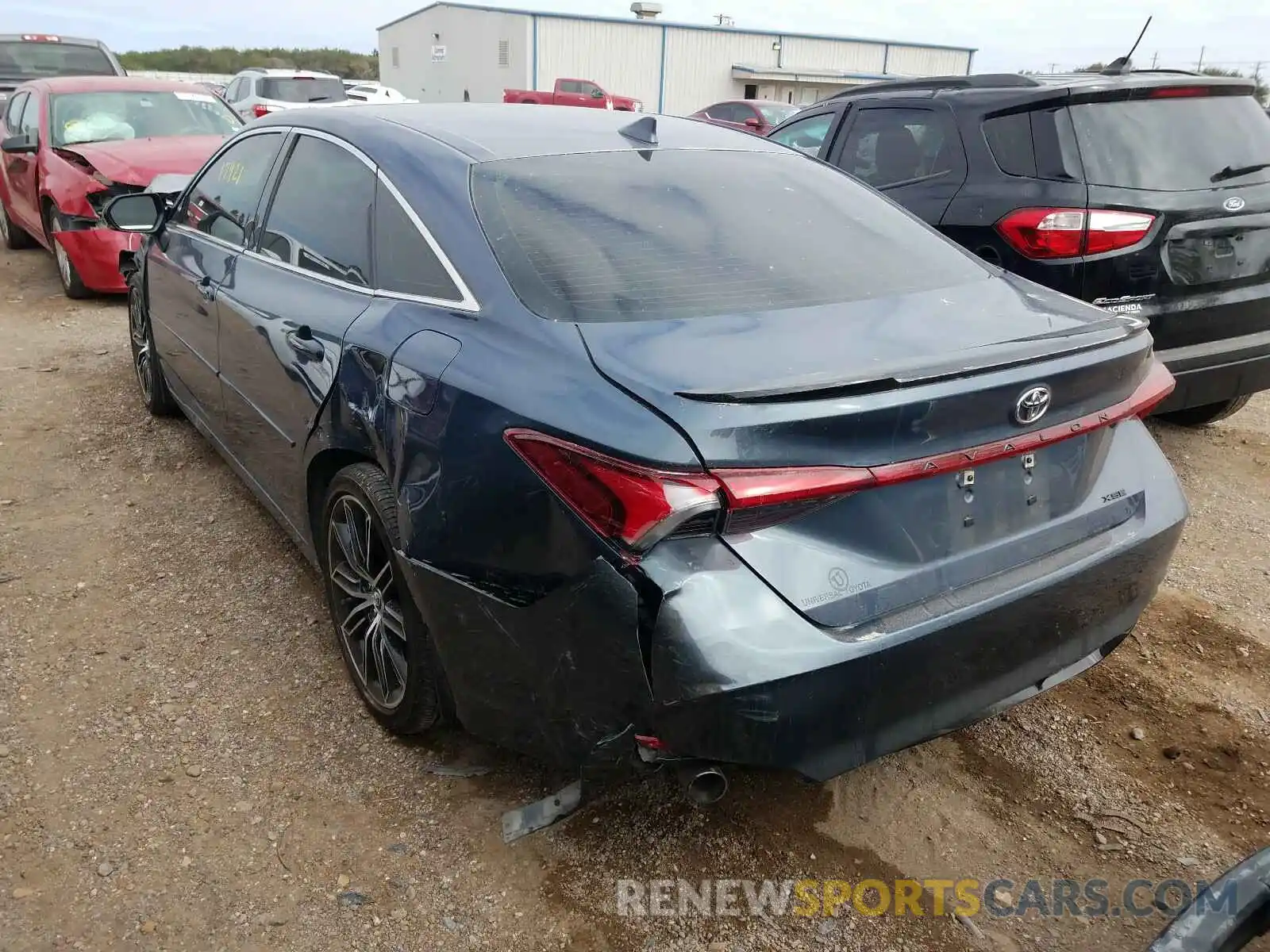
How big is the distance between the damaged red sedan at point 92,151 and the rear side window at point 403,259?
514 centimetres

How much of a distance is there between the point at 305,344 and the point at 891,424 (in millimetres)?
1734

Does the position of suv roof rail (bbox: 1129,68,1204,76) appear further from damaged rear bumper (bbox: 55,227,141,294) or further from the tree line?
the tree line

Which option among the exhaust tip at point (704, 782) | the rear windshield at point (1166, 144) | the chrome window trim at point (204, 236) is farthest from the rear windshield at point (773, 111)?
the exhaust tip at point (704, 782)

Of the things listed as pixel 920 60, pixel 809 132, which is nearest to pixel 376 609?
pixel 809 132

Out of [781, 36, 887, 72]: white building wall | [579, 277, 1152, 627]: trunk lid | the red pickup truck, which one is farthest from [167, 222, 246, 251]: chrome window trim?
[781, 36, 887, 72]: white building wall

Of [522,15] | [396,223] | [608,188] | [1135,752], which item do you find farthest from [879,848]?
[522,15]

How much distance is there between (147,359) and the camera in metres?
4.93

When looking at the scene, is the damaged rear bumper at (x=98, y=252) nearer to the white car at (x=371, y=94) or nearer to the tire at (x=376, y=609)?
the tire at (x=376, y=609)

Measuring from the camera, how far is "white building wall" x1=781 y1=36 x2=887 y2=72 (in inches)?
1475

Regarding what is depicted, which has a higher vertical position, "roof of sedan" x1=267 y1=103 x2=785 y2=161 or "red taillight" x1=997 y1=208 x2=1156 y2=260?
"roof of sedan" x1=267 y1=103 x2=785 y2=161

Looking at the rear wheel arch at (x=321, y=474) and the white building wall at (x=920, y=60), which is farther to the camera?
the white building wall at (x=920, y=60)

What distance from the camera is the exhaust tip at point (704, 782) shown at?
1.84m

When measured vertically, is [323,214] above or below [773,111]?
below

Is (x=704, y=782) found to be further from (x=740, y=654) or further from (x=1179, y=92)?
(x=1179, y=92)
